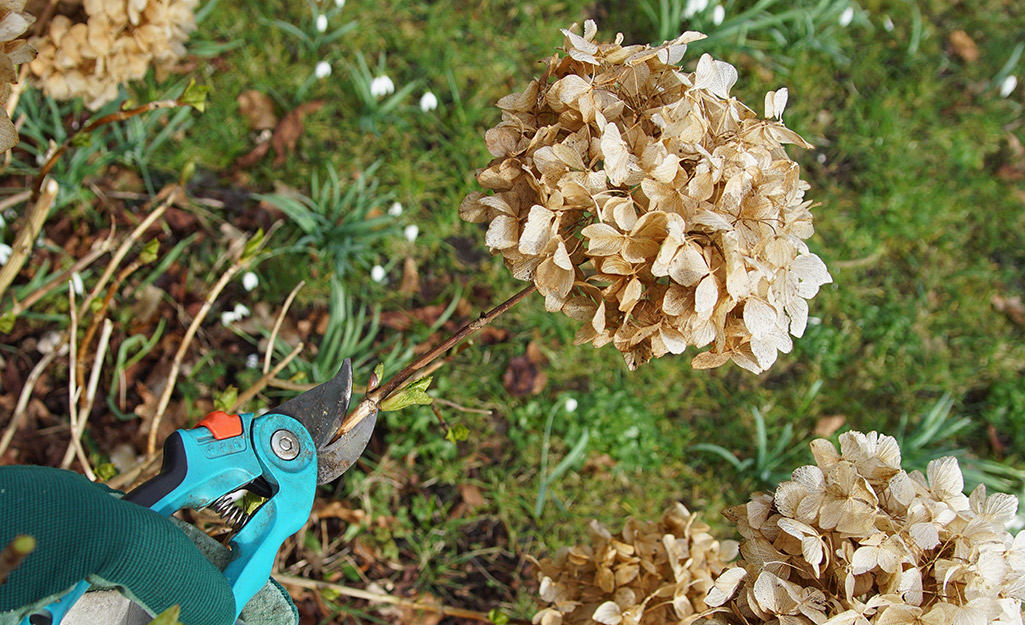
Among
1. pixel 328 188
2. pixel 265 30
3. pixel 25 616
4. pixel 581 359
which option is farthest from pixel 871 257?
pixel 25 616

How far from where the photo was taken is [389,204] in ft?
8.02

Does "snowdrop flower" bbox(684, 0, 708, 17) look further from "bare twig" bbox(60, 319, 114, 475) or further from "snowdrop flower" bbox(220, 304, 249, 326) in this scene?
"bare twig" bbox(60, 319, 114, 475)

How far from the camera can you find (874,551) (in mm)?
1062

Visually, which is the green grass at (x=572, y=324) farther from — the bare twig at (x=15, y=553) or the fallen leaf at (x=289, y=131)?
the bare twig at (x=15, y=553)

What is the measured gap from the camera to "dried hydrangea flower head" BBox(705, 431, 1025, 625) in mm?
1055

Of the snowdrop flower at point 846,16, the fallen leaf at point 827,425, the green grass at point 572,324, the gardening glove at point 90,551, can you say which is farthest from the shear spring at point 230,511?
the snowdrop flower at point 846,16

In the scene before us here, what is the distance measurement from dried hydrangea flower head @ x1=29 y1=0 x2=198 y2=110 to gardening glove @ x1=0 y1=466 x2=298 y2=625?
137 cm

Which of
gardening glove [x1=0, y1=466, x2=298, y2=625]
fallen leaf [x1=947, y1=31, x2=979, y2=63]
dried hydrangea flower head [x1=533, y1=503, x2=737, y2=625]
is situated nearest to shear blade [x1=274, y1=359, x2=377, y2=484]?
gardening glove [x1=0, y1=466, x2=298, y2=625]

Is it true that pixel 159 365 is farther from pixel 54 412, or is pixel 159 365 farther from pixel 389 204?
pixel 389 204

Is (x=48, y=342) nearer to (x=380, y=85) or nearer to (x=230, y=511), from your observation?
(x=230, y=511)

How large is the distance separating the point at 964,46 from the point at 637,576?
278 centimetres

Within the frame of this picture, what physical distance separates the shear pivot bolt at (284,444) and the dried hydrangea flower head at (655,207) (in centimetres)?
48

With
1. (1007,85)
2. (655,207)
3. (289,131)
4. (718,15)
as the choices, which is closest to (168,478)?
(655,207)

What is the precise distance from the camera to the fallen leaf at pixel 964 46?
2967 mm
